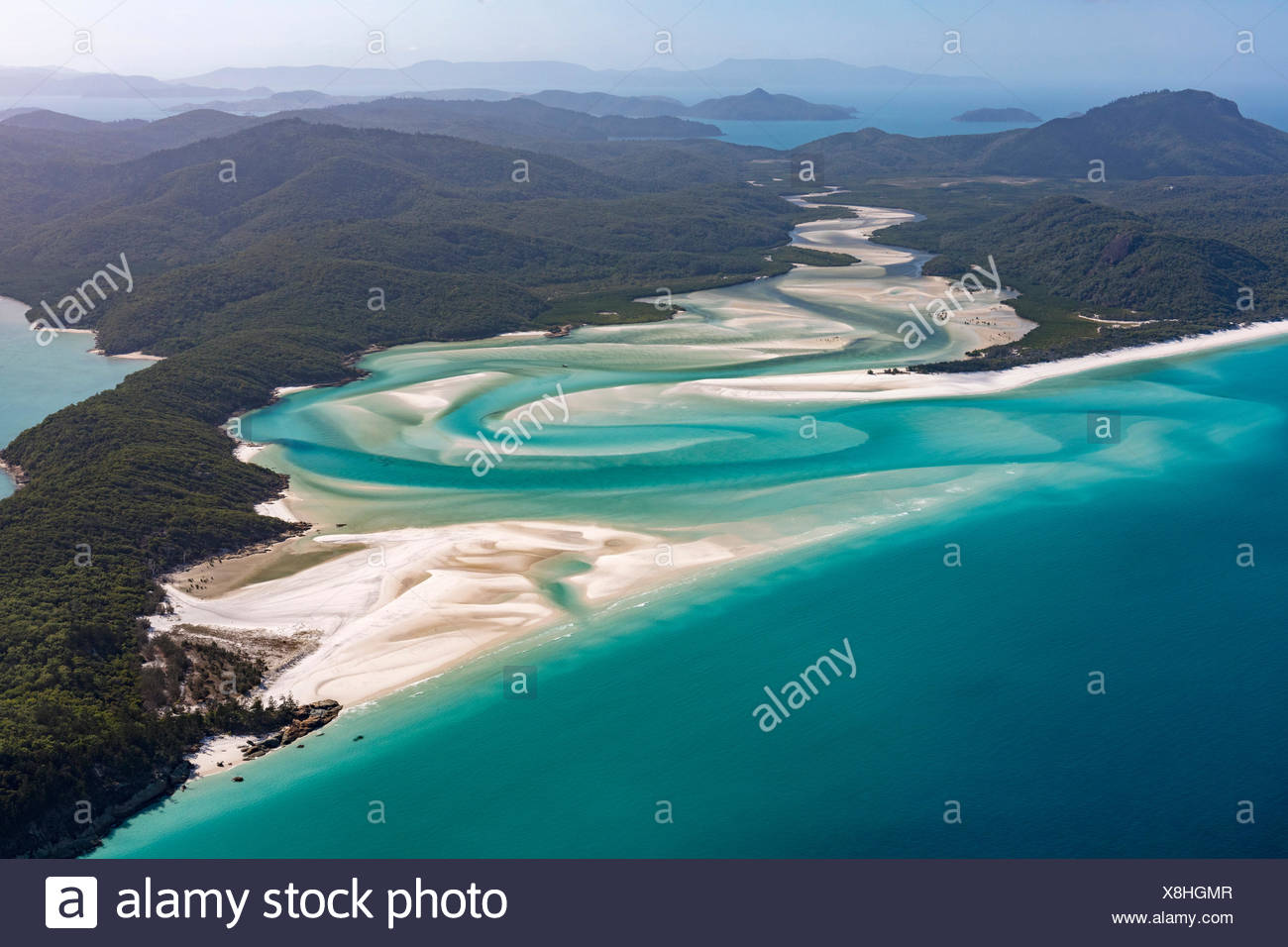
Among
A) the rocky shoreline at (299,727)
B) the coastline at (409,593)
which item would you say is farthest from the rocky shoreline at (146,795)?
the coastline at (409,593)

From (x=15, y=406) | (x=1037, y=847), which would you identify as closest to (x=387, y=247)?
(x=15, y=406)

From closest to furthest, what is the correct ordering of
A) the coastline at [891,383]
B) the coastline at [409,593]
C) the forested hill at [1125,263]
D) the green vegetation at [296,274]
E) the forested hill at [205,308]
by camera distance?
the forested hill at [205,308] < the green vegetation at [296,274] < the coastline at [409,593] < the coastline at [891,383] < the forested hill at [1125,263]

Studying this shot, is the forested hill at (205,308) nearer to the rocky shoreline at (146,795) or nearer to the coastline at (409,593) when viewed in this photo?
the rocky shoreline at (146,795)

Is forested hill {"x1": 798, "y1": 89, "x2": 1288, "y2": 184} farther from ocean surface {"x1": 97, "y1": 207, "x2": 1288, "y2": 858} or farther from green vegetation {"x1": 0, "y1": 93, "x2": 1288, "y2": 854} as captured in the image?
ocean surface {"x1": 97, "y1": 207, "x2": 1288, "y2": 858}

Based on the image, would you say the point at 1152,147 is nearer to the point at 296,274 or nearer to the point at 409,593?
the point at 296,274

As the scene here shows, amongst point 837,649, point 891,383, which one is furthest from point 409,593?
point 891,383

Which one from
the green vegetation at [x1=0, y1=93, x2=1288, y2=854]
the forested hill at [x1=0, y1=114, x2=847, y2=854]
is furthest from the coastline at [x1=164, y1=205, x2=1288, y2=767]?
the forested hill at [x1=0, y1=114, x2=847, y2=854]

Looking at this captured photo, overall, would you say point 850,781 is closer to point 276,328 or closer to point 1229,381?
point 1229,381
